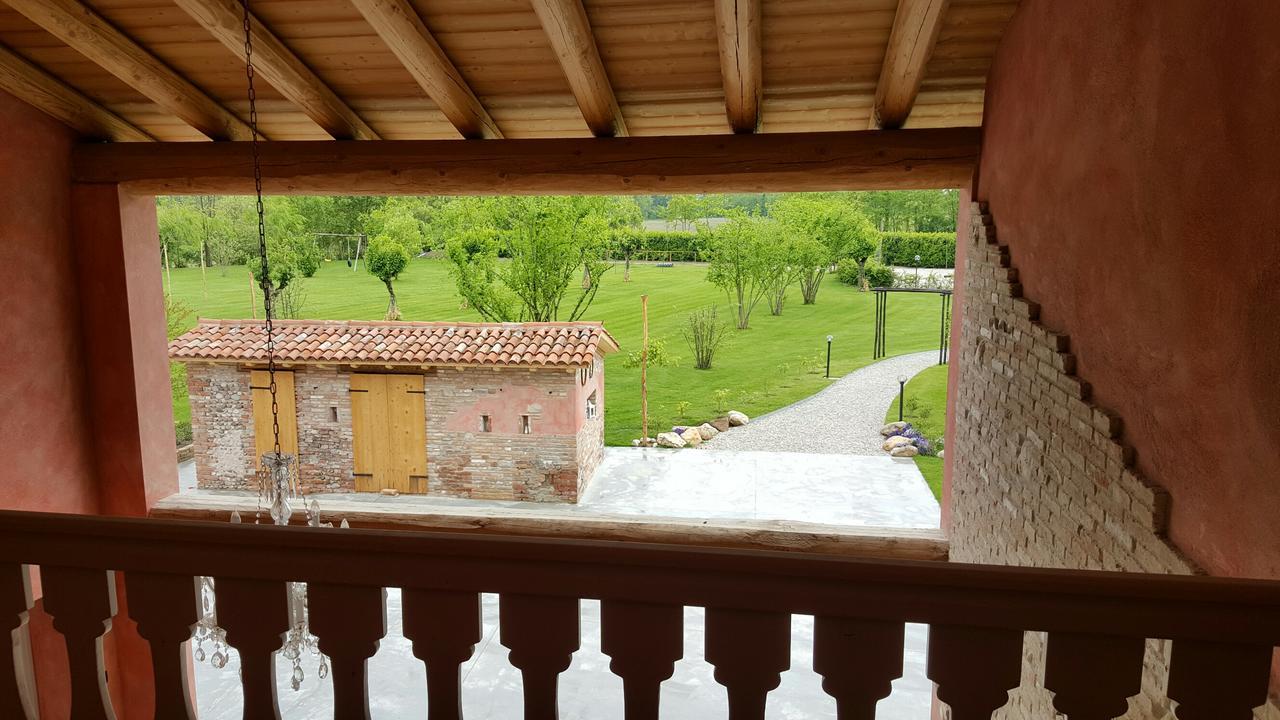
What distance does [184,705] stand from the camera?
123 cm

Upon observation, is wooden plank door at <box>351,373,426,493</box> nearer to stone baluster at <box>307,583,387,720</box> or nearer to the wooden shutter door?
the wooden shutter door

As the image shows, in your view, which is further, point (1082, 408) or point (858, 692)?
point (1082, 408)

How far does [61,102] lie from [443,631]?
5.75m

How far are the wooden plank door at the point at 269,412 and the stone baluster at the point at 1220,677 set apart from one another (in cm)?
1031

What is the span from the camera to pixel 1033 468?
11.5 feet

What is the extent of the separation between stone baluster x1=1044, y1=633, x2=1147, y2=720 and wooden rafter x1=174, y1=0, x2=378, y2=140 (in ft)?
15.0

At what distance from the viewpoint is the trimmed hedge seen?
16891mm

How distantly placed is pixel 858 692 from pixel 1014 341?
3.25 m

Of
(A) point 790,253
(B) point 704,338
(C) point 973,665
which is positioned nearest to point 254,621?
(C) point 973,665

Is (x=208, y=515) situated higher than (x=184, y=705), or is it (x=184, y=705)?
(x=184, y=705)

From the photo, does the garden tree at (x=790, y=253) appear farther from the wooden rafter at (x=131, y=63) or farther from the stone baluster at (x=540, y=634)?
the stone baluster at (x=540, y=634)

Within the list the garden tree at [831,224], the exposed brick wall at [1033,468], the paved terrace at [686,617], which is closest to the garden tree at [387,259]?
the paved terrace at [686,617]

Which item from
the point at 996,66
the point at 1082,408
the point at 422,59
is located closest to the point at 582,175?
the point at 422,59

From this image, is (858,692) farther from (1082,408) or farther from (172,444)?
(172,444)
